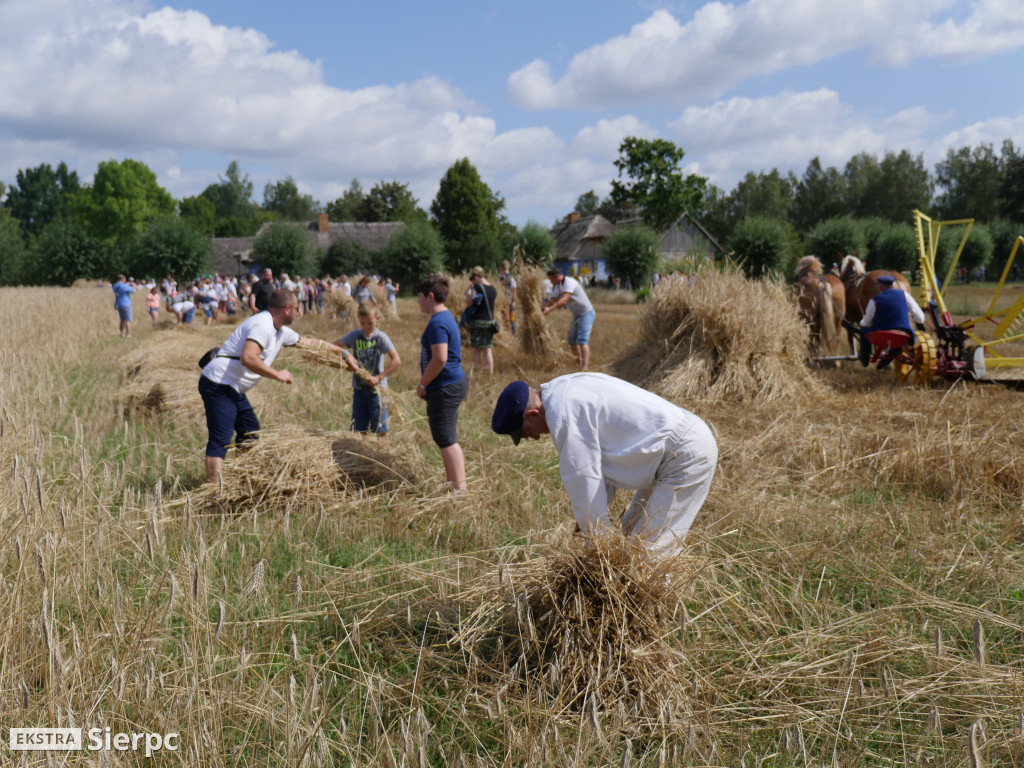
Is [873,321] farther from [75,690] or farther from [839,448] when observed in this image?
[75,690]

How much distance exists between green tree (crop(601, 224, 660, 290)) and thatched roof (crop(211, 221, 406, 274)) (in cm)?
2189

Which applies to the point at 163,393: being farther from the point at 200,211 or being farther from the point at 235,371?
the point at 200,211

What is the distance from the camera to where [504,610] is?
9.27 ft

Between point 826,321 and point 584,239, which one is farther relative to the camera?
point 584,239

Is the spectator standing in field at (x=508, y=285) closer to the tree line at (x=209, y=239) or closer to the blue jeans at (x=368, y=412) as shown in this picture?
the blue jeans at (x=368, y=412)

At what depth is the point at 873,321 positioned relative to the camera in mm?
9328

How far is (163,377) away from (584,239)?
5559cm

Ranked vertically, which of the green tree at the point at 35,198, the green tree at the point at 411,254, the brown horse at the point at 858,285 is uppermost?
the green tree at the point at 35,198

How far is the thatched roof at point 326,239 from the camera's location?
59112mm

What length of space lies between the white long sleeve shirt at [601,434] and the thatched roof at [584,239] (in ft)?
191

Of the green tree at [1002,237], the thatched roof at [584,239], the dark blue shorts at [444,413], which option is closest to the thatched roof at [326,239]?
the thatched roof at [584,239]

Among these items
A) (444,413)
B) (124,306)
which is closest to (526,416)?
(444,413)

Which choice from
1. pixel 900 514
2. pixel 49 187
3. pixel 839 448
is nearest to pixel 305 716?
pixel 900 514

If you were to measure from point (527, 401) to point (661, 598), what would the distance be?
0.93 meters
